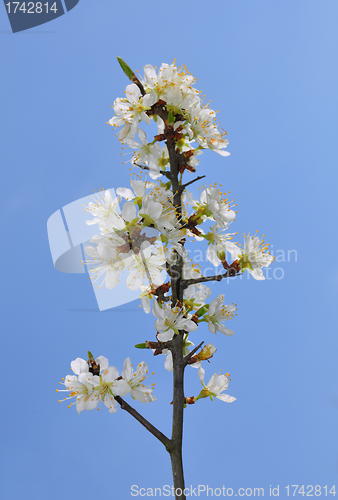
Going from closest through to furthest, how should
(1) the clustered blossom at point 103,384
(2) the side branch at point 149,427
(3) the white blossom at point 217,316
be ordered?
(1) the clustered blossom at point 103,384
(2) the side branch at point 149,427
(3) the white blossom at point 217,316

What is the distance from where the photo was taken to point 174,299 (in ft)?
5.09

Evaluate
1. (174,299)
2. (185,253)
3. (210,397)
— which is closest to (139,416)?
(210,397)

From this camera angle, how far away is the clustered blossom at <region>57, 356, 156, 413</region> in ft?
4.36

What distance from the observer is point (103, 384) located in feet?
4.46

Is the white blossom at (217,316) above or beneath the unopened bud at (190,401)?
above

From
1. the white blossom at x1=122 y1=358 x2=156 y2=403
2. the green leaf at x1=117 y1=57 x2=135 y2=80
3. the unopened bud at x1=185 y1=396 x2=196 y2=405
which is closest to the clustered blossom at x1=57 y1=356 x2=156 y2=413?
the white blossom at x1=122 y1=358 x2=156 y2=403

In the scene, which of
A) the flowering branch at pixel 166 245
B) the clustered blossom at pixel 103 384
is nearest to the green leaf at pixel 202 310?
the flowering branch at pixel 166 245

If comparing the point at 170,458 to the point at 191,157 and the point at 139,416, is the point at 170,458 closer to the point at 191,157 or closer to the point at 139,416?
the point at 139,416

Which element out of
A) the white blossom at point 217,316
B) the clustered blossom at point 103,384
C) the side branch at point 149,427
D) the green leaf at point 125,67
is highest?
the green leaf at point 125,67

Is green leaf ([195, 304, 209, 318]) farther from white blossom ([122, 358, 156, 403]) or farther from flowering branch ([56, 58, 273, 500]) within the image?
white blossom ([122, 358, 156, 403])

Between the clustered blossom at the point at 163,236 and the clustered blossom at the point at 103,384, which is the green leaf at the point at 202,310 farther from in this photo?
the clustered blossom at the point at 103,384

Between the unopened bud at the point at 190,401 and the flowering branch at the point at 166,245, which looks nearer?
the flowering branch at the point at 166,245

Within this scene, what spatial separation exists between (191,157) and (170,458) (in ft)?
3.98

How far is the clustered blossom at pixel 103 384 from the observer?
4.36 ft
